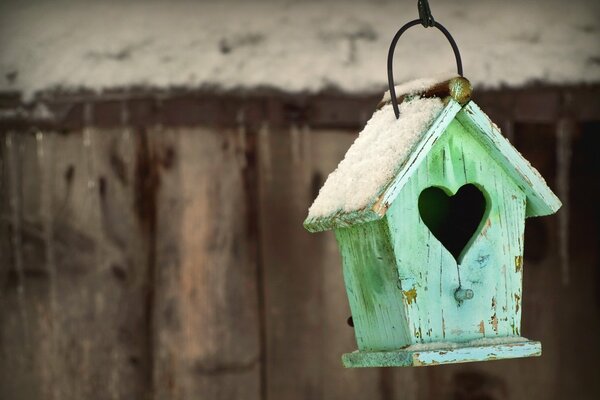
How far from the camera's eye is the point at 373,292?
5.91 ft

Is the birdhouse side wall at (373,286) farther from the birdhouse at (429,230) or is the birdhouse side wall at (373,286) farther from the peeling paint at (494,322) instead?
the peeling paint at (494,322)

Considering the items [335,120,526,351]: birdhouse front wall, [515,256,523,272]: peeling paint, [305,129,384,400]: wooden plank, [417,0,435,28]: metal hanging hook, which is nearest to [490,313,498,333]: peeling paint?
[335,120,526,351]: birdhouse front wall

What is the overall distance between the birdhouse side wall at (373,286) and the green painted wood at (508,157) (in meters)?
0.25

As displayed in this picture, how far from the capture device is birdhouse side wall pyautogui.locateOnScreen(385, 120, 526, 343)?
1677 millimetres

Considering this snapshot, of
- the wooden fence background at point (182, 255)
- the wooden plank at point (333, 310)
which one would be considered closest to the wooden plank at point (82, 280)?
the wooden fence background at point (182, 255)

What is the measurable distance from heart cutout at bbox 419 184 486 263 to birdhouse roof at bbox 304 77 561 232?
122 millimetres

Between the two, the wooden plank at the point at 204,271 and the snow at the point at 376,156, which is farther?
the wooden plank at the point at 204,271

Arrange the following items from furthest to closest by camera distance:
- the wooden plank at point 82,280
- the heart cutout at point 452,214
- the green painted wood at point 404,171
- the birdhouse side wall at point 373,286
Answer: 1. the wooden plank at point 82,280
2. the heart cutout at point 452,214
3. the birdhouse side wall at point 373,286
4. the green painted wood at point 404,171

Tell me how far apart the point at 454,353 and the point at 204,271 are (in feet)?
4.30

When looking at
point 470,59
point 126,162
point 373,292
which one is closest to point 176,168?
point 126,162

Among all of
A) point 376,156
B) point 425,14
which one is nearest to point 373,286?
point 376,156

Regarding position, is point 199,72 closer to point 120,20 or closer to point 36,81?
point 120,20

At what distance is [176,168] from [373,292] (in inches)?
46.6

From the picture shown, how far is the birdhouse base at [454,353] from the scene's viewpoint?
5.31 ft
